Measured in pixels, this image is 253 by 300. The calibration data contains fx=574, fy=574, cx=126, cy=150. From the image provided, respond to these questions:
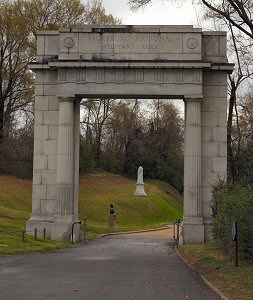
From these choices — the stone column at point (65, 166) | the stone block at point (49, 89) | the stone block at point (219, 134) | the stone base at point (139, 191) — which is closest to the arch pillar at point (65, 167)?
the stone column at point (65, 166)

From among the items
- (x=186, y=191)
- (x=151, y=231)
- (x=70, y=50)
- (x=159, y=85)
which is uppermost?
(x=70, y=50)

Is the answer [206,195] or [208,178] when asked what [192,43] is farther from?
[206,195]

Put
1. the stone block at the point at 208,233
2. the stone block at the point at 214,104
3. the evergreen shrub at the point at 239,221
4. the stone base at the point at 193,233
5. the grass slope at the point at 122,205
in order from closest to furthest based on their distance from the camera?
the evergreen shrub at the point at 239,221 → the stone base at the point at 193,233 → the stone block at the point at 208,233 → the stone block at the point at 214,104 → the grass slope at the point at 122,205

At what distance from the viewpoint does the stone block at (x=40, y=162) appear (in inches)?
1074

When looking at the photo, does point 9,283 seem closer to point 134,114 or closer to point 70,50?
point 70,50

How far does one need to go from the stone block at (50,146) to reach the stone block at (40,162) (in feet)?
0.98

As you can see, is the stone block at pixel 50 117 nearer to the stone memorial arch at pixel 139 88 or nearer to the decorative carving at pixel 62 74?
the stone memorial arch at pixel 139 88

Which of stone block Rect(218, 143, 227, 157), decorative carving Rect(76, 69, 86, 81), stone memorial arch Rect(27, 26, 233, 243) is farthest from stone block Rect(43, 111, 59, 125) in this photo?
stone block Rect(218, 143, 227, 157)

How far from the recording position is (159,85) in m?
26.5

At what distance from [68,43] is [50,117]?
3.60 metres

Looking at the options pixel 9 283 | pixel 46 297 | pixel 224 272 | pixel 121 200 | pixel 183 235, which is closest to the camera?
pixel 46 297

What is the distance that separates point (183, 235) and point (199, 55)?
828cm

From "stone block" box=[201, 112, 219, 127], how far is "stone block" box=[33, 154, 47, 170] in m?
7.70

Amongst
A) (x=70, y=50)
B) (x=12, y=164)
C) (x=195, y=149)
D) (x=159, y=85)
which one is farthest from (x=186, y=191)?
(x=12, y=164)
